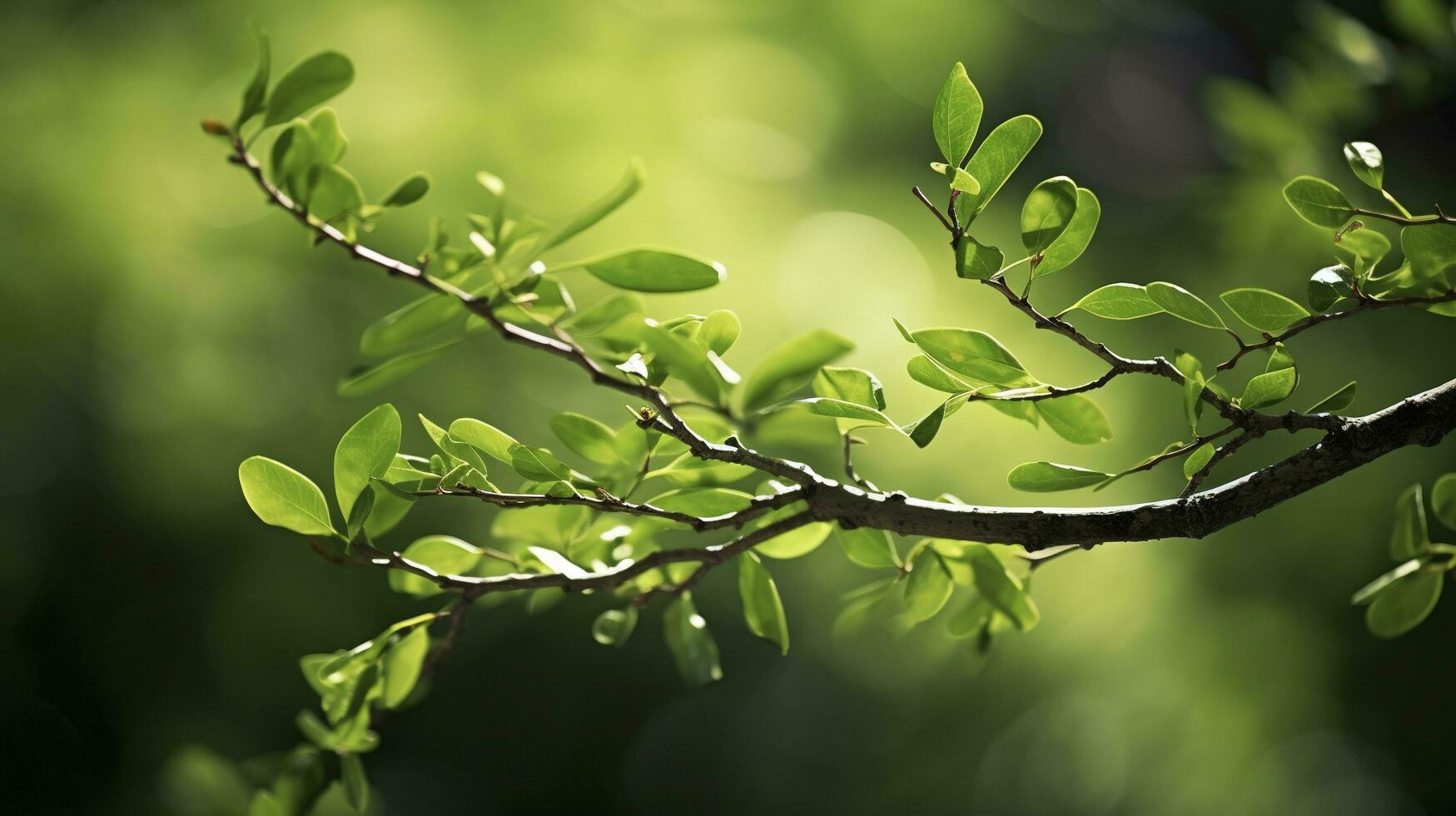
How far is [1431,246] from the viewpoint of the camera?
0.23 metres

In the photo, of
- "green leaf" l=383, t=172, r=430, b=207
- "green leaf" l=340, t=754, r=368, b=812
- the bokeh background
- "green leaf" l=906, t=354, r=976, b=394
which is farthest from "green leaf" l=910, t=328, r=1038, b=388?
the bokeh background

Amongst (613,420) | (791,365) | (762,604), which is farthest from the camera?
(613,420)

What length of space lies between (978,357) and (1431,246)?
11 centimetres

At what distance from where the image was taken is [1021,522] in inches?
8.9

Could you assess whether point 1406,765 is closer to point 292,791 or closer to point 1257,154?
point 1257,154

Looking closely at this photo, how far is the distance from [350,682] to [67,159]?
643mm

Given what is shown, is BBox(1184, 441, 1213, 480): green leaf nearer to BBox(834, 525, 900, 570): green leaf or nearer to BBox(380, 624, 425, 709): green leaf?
BBox(834, 525, 900, 570): green leaf

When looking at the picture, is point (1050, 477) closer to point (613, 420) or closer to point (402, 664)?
point (402, 664)

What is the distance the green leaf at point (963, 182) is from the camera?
0.20 meters

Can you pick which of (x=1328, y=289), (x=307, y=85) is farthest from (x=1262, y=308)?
(x=307, y=85)

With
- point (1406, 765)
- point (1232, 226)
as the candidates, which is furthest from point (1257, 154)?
point (1406, 765)

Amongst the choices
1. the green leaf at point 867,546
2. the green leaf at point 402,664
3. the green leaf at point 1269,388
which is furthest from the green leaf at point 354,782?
the green leaf at point 1269,388

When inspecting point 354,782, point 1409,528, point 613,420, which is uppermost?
point 1409,528

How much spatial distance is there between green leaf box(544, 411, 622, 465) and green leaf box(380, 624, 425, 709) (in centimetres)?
8
